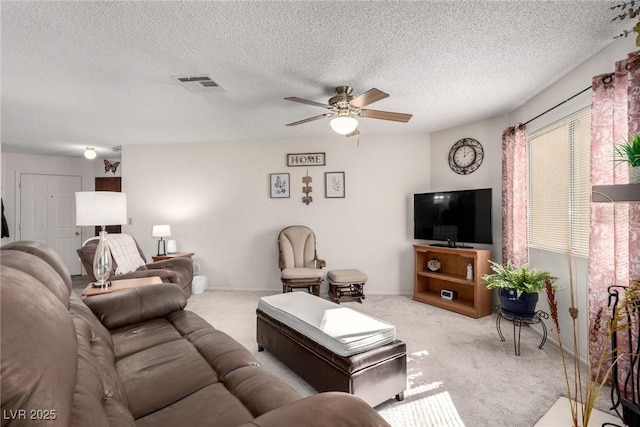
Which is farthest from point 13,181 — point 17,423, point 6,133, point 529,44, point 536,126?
point 536,126

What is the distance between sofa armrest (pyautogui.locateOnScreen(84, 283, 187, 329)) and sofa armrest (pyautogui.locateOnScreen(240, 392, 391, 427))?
5.54 feet

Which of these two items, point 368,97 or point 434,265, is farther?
point 434,265

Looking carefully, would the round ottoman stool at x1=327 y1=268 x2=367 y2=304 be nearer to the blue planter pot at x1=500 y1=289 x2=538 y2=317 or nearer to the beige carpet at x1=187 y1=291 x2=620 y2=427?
the beige carpet at x1=187 y1=291 x2=620 y2=427

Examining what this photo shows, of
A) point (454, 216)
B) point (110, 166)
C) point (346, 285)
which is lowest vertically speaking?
point (346, 285)

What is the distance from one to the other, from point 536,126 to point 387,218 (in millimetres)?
2235

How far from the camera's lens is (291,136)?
4812mm

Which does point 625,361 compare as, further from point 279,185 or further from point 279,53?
point 279,185

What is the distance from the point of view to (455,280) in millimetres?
3861

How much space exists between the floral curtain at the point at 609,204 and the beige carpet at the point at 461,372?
471 mm

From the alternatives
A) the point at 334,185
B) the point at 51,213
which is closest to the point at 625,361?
the point at 334,185

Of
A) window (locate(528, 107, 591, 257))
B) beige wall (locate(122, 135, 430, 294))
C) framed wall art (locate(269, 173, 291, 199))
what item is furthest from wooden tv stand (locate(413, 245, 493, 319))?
framed wall art (locate(269, 173, 291, 199))

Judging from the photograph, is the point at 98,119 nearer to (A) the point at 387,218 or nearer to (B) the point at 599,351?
(A) the point at 387,218

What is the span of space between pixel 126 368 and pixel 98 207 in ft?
4.84

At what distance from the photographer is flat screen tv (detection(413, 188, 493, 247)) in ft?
12.5
